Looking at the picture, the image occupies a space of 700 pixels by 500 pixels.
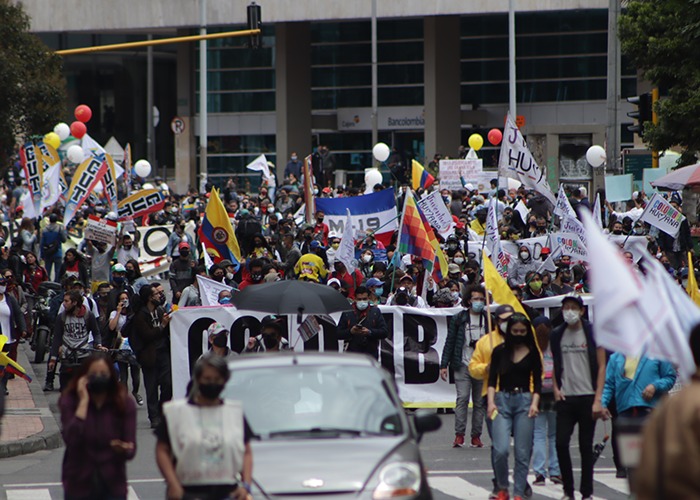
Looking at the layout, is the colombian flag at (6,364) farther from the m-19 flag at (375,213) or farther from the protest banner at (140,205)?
the protest banner at (140,205)

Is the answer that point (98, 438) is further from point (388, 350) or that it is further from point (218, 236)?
point (218, 236)

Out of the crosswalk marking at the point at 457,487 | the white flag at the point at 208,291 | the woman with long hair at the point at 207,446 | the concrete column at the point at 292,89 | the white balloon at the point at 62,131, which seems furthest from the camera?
the concrete column at the point at 292,89

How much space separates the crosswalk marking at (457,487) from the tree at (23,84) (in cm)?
1495

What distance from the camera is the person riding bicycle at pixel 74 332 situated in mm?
16656

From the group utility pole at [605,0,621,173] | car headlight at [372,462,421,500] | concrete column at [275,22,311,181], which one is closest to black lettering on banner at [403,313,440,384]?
car headlight at [372,462,421,500]

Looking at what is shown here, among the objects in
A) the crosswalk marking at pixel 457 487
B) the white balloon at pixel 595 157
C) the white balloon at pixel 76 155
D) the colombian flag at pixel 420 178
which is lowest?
the crosswalk marking at pixel 457 487

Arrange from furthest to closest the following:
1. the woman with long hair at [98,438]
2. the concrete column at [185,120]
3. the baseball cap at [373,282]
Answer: the concrete column at [185,120], the baseball cap at [373,282], the woman with long hair at [98,438]

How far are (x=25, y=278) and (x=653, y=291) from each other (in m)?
18.1

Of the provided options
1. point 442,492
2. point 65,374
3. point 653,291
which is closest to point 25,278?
point 65,374

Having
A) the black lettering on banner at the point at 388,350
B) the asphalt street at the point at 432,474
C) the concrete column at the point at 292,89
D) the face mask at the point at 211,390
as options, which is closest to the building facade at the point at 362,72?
the concrete column at the point at 292,89

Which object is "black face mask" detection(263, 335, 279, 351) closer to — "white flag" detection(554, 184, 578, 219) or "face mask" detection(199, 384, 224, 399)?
"face mask" detection(199, 384, 224, 399)

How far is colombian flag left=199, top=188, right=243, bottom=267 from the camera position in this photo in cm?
2291

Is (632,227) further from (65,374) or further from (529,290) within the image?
(65,374)

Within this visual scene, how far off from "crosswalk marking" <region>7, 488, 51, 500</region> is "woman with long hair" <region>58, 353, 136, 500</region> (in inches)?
142
